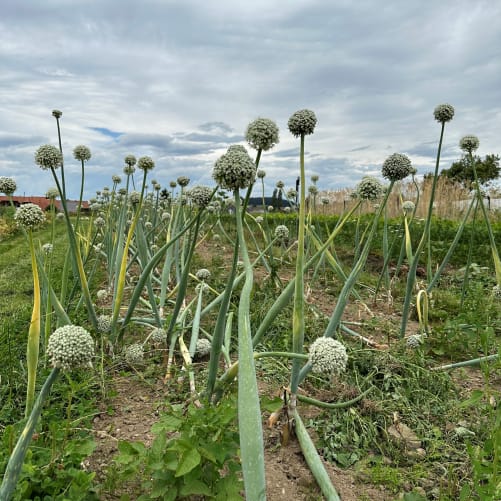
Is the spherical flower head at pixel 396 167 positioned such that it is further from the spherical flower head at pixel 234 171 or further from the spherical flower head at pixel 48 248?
the spherical flower head at pixel 48 248

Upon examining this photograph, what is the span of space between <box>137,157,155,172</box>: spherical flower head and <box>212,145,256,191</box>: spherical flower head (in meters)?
1.37

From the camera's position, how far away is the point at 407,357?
246cm

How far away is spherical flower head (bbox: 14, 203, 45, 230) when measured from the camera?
5.01 feet

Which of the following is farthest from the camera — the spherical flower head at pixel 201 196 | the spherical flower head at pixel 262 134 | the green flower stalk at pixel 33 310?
the spherical flower head at pixel 201 196

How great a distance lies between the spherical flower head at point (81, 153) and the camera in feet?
8.64

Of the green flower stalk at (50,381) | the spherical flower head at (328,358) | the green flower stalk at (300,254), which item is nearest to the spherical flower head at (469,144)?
the green flower stalk at (300,254)

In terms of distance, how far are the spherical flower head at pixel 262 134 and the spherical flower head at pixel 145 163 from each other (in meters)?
1.24

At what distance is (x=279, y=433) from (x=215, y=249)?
5.25 m

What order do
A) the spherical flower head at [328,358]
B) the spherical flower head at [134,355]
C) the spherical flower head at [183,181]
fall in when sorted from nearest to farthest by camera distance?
1. the spherical flower head at [328,358]
2. the spherical flower head at [134,355]
3. the spherical flower head at [183,181]

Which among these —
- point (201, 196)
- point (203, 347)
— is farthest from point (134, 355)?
point (201, 196)

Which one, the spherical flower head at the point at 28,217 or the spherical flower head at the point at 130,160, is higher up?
the spherical flower head at the point at 130,160

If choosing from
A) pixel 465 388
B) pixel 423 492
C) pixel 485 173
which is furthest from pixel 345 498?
pixel 485 173

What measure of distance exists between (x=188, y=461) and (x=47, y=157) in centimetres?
153

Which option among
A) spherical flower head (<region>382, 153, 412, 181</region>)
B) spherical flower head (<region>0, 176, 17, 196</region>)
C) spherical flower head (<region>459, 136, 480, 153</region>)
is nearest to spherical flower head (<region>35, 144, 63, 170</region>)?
spherical flower head (<region>0, 176, 17, 196</region>)
